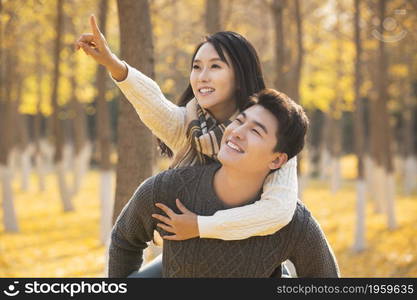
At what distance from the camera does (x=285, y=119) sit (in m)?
3.78

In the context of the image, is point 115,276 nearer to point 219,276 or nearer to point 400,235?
point 219,276

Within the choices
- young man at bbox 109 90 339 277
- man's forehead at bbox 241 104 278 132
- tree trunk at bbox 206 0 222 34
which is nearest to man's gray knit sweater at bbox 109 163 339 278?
young man at bbox 109 90 339 277

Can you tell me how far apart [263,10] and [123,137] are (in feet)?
54.0

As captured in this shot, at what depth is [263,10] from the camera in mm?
23312

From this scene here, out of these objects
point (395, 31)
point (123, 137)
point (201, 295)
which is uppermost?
point (395, 31)

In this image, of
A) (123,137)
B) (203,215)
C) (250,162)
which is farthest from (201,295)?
(123,137)

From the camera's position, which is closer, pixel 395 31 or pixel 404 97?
pixel 395 31

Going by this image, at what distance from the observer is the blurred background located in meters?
13.4

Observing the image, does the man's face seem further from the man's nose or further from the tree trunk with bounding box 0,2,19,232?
the tree trunk with bounding box 0,2,19,232

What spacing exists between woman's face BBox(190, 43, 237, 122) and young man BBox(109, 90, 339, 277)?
0.81ft

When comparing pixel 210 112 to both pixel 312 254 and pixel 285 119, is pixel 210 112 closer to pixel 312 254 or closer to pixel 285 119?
pixel 285 119

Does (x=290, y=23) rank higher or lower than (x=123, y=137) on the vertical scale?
higher

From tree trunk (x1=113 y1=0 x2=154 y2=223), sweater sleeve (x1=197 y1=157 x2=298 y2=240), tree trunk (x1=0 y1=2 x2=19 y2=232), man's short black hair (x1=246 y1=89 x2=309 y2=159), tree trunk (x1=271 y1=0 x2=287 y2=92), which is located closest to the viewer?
sweater sleeve (x1=197 y1=157 x2=298 y2=240)

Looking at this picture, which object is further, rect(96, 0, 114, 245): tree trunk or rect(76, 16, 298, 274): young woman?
rect(96, 0, 114, 245): tree trunk
